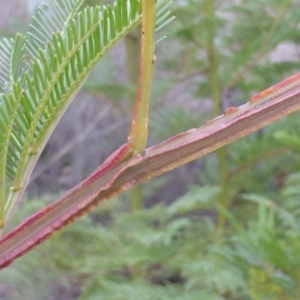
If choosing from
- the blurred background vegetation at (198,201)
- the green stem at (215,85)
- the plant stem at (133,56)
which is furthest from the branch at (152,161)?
the plant stem at (133,56)

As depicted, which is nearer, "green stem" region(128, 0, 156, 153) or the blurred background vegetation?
"green stem" region(128, 0, 156, 153)

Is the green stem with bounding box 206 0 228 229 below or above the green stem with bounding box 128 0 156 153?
above

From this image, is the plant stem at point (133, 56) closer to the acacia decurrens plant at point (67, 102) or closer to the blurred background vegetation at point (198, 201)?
the blurred background vegetation at point (198, 201)

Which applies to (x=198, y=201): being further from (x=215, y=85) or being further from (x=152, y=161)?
(x=152, y=161)

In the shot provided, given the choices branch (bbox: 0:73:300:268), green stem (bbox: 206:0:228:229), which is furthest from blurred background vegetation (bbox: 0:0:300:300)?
branch (bbox: 0:73:300:268)

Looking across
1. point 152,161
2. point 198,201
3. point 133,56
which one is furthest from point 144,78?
point 133,56

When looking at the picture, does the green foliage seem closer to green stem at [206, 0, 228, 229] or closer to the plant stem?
green stem at [206, 0, 228, 229]

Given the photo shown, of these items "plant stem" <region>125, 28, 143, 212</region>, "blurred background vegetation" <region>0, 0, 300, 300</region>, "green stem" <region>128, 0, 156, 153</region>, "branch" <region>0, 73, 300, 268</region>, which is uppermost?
"plant stem" <region>125, 28, 143, 212</region>

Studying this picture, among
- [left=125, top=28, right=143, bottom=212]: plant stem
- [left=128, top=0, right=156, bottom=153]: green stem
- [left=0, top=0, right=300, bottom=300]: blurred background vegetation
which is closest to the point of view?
[left=128, top=0, right=156, bottom=153]: green stem

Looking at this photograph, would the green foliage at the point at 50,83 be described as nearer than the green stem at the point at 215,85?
Yes
